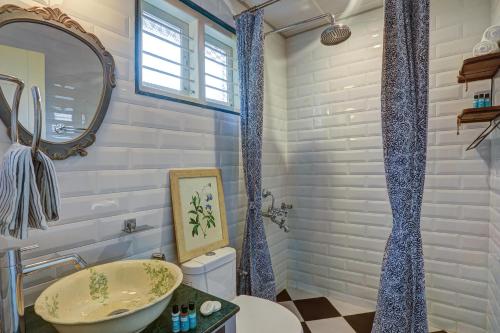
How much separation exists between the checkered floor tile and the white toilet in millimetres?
690

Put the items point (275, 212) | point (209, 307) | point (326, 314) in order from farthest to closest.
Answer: point (275, 212)
point (326, 314)
point (209, 307)

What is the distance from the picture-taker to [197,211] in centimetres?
160

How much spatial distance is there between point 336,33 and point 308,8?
0.55 meters

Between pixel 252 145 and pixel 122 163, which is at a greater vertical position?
pixel 252 145

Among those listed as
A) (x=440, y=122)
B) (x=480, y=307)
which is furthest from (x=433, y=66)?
(x=480, y=307)

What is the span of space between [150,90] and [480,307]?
8.08 feet

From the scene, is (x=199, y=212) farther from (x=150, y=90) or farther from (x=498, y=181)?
(x=498, y=181)

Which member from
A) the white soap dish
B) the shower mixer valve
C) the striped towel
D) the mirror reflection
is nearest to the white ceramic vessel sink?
the white soap dish

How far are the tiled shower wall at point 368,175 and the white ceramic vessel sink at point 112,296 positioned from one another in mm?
1632

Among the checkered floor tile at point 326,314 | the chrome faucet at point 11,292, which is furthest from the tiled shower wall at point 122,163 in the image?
the checkered floor tile at point 326,314

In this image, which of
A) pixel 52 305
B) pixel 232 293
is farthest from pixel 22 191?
pixel 232 293

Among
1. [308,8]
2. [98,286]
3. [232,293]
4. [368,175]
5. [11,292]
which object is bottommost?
[232,293]

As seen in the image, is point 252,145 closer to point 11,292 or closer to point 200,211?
point 200,211

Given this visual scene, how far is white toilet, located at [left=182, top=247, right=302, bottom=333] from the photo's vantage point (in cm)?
132
